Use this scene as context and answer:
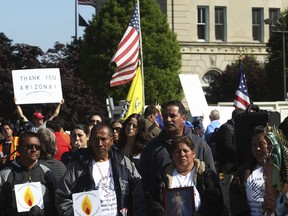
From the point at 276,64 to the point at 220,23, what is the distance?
686 cm

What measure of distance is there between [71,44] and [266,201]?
50298 mm

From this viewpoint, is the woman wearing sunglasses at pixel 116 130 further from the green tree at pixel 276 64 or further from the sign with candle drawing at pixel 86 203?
the green tree at pixel 276 64

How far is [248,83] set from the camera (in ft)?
190

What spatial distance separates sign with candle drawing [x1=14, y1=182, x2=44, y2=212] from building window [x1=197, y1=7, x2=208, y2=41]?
167 feet

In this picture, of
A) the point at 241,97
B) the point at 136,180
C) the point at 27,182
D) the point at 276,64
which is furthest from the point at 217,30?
the point at 136,180

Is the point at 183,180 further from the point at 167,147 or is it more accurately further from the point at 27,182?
the point at 27,182

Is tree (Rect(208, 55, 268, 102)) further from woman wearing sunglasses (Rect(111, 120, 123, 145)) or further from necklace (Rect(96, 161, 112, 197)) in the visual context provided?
necklace (Rect(96, 161, 112, 197))

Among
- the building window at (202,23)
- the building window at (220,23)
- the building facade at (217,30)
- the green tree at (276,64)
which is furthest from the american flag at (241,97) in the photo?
the building window at (220,23)

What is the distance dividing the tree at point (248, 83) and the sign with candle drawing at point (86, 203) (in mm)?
47302

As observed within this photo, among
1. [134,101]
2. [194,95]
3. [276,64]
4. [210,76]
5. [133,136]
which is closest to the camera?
[133,136]

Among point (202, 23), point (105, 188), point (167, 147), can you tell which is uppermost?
point (202, 23)

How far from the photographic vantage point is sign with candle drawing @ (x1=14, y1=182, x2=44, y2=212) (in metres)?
9.16

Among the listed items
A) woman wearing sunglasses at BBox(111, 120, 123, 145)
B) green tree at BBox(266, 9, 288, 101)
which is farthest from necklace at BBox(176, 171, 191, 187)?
green tree at BBox(266, 9, 288, 101)

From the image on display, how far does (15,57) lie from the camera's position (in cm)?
3391
